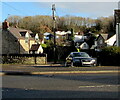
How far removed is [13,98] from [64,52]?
165 feet

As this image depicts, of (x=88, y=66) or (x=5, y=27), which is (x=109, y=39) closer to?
(x=5, y=27)

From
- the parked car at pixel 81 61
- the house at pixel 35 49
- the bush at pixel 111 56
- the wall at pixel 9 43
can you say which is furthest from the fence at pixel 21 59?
the house at pixel 35 49

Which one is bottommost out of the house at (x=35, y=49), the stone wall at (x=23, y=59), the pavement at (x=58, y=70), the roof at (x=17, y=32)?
the pavement at (x=58, y=70)

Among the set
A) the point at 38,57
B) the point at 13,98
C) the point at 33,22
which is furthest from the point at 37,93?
the point at 33,22

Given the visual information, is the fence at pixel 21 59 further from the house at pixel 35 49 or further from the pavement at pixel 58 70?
the house at pixel 35 49

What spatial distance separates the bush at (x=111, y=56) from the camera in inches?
1113

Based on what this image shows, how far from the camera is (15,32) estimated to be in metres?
63.2

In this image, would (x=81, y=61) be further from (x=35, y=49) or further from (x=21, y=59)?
(x=35, y=49)

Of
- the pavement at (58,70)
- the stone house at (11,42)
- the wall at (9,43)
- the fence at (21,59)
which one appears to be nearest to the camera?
the pavement at (58,70)

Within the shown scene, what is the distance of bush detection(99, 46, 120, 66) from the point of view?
28.3m

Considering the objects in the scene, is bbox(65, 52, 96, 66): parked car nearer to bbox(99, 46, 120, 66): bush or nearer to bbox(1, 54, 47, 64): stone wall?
bbox(99, 46, 120, 66): bush

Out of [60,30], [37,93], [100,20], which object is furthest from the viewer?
[60,30]

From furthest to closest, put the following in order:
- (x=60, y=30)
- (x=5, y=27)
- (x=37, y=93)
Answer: (x=60, y=30), (x=5, y=27), (x=37, y=93)

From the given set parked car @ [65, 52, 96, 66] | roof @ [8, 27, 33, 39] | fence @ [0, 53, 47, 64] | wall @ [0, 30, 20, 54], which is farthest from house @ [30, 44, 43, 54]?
parked car @ [65, 52, 96, 66]
